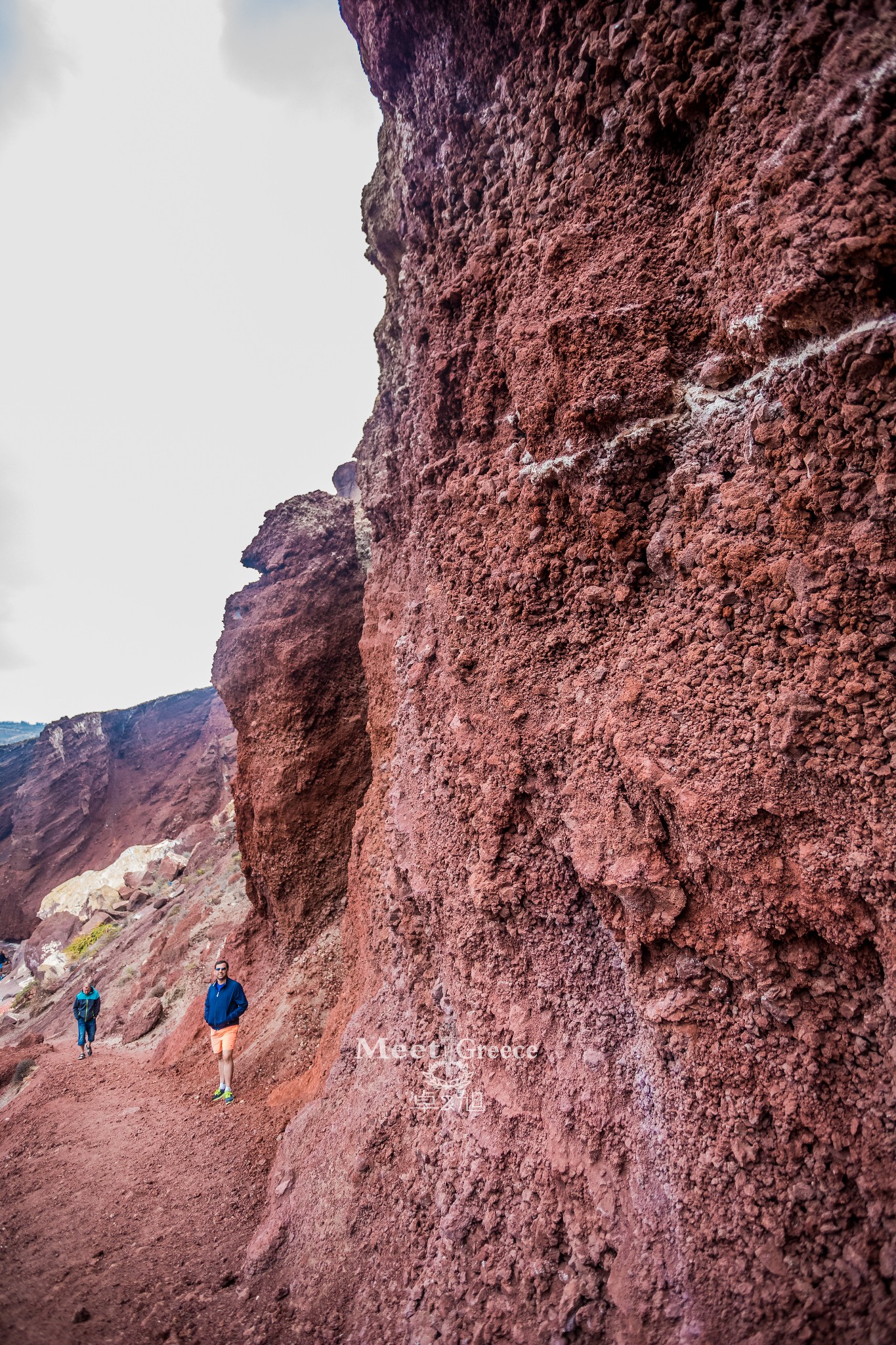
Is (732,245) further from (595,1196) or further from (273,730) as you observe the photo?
(273,730)

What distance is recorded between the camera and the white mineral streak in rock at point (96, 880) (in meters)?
18.2

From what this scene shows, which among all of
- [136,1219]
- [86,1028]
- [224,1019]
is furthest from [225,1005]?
[86,1028]

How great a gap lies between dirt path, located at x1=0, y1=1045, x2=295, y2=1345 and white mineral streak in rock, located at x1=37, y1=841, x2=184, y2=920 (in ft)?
47.4

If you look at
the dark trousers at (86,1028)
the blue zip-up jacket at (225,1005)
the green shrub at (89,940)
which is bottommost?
the green shrub at (89,940)

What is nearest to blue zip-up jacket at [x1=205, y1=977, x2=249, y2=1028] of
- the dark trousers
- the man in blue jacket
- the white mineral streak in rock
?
the man in blue jacket

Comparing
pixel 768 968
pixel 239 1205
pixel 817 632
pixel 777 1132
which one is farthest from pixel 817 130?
pixel 239 1205

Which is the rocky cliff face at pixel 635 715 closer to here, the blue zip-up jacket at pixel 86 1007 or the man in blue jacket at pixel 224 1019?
the man in blue jacket at pixel 224 1019

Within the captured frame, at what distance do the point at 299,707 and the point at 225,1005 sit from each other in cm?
310

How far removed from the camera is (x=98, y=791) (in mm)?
23031

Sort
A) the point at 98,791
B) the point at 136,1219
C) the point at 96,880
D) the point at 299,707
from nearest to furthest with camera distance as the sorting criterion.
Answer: the point at 136,1219
the point at 299,707
the point at 96,880
the point at 98,791

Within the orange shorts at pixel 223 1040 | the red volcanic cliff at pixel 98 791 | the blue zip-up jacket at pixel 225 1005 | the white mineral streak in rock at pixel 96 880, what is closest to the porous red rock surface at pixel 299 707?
the blue zip-up jacket at pixel 225 1005

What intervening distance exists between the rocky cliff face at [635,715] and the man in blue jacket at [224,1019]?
5.51 ft

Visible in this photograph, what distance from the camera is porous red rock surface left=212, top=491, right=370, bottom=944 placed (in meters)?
6.44

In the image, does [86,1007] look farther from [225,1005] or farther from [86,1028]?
[225,1005]
